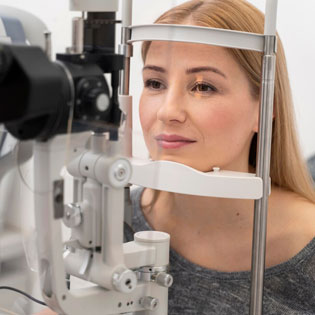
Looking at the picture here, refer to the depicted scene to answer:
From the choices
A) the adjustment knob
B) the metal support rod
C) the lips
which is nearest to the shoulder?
the metal support rod

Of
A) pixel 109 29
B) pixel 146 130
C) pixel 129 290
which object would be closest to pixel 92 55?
pixel 109 29

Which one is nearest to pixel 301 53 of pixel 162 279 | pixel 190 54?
pixel 190 54

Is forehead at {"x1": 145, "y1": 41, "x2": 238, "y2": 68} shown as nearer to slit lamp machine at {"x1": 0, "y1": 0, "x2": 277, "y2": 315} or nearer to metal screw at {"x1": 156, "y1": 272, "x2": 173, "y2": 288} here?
slit lamp machine at {"x1": 0, "y1": 0, "x2": 277, "y2": 315}

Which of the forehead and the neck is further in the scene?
the neck

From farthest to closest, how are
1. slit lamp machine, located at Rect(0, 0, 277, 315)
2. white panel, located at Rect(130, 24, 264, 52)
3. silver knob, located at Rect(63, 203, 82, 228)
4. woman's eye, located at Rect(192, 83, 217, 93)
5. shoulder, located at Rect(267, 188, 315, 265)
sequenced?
shoulder, located at Rect(267, 188, 315, 265) < woman's eye, located at Rect(192, 83, 217, 93) < white panel, located at Rect(130, 24, 264, 52) < silver knob, located at Rect(63, 203, 82, 228) < slit lamp machine, located at Rect(0, 0, 277, 315)

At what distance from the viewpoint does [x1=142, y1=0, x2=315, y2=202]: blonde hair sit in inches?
50.4

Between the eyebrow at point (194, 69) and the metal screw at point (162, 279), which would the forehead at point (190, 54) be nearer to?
the eyebrow at point (194, 69)

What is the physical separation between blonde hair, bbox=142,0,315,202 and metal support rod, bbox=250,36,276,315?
0.10m

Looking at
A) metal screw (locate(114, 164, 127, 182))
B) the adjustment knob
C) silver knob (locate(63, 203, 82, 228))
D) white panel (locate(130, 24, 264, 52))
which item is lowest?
silver knob (locate(63, 203, 82, 228))

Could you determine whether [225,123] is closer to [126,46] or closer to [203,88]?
[203,88]

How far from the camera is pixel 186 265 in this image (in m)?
1.35

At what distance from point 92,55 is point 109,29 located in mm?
50

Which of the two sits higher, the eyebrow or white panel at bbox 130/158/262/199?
the eyebrow

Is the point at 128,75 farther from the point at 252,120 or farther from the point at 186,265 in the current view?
the point at 186,265
